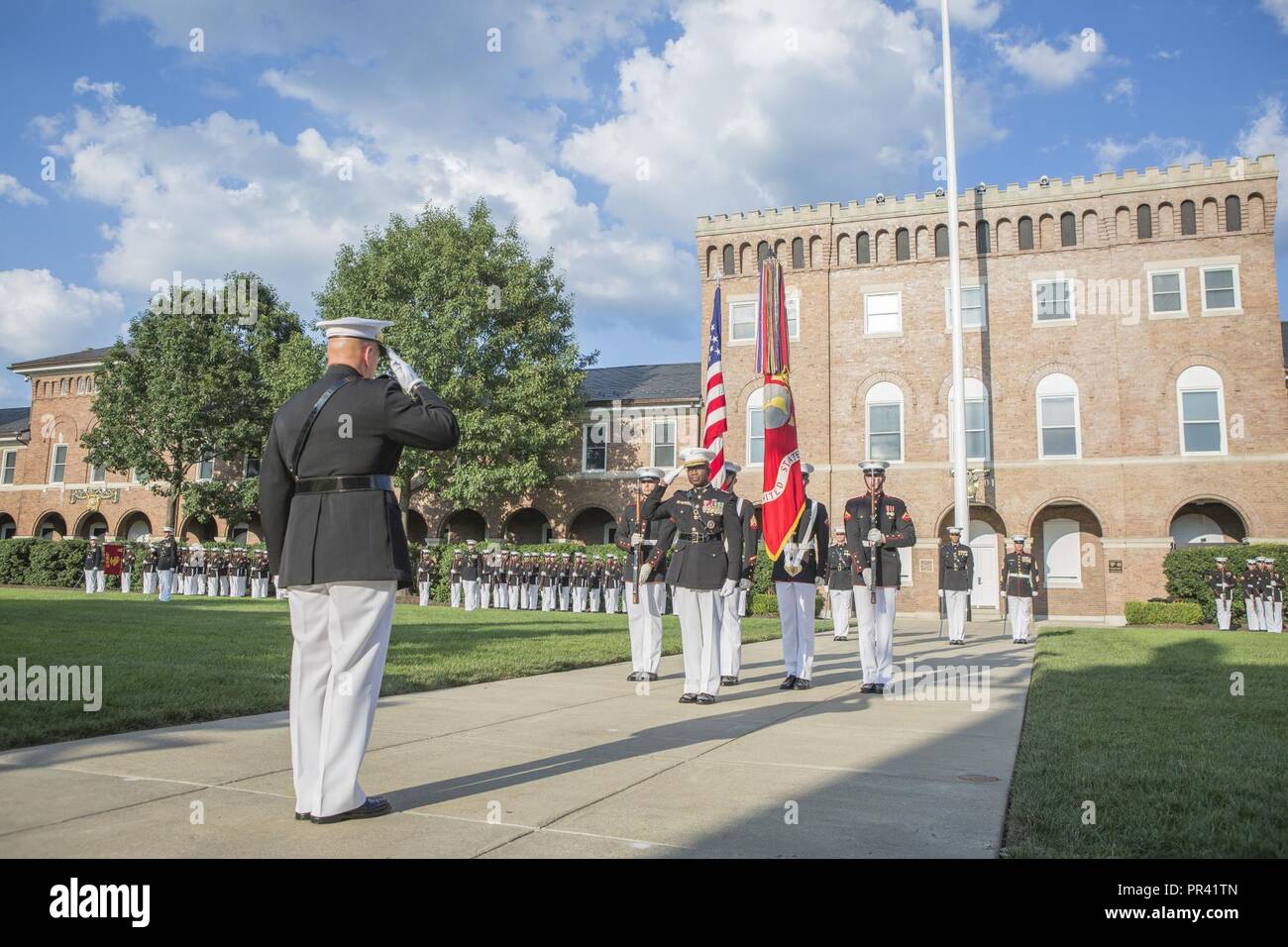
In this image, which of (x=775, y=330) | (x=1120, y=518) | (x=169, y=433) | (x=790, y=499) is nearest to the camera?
(x=790, y=499)

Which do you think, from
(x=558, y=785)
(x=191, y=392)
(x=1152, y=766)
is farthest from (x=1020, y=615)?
(x=191, y=392)

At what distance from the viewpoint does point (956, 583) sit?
61.2 feet

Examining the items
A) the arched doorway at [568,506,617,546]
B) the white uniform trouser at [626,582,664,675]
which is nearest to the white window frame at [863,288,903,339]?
the arched doorway at [568,506,617,546]

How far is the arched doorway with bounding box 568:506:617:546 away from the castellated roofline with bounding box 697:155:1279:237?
38.1 feet

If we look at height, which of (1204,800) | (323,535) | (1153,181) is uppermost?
(1153,181)

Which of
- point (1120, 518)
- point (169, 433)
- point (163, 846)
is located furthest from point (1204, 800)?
point (169, 433)

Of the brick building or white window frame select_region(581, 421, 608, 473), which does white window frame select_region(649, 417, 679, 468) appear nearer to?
white window frame select_region(581, 421, 608, 473)

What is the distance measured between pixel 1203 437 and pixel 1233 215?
22.9 feet

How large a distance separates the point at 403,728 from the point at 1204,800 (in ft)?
15.8

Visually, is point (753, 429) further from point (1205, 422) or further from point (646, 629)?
point (646, 629)

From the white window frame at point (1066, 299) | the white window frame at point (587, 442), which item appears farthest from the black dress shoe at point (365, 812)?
the white window frame at point (587, 442)

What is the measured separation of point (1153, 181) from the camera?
29703mm
